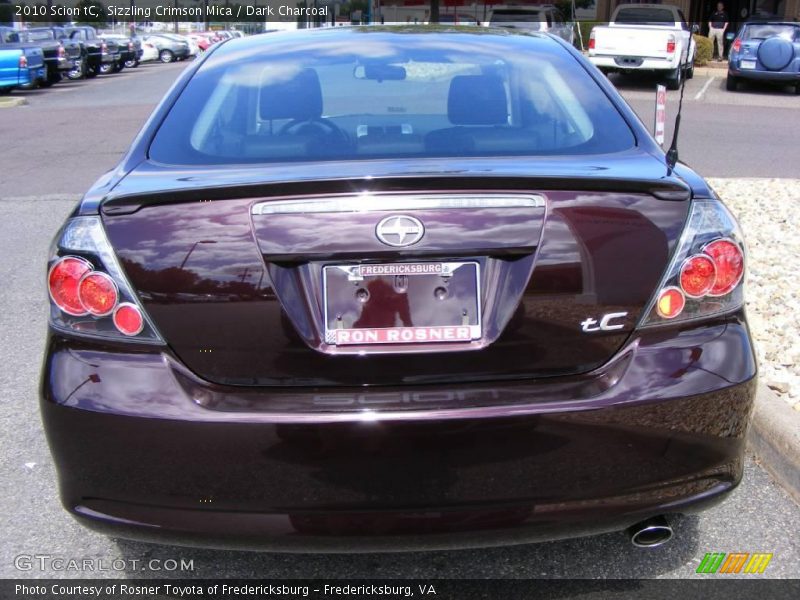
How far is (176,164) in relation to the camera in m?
2.77

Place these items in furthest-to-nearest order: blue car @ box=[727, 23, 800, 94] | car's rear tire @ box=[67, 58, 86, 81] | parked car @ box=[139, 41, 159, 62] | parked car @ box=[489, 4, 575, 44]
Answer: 1. parked car @ box=[139, 41, 159, 62]
2. car's rear tire @ box=[67, 58, 86, 81]
3. parked car @ box=[489, 4, 575, 44]
4. blue car @ box=[727, 23, 800, 94]

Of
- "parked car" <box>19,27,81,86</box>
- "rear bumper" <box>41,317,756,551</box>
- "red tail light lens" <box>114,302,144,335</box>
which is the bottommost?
"parked car" <box>19,27,81,86</box>

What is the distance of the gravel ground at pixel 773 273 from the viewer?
4.29m

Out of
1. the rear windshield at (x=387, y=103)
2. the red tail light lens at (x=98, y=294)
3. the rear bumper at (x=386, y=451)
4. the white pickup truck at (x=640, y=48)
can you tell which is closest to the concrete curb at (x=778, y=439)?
the rear bumper at (x=386, y=451)

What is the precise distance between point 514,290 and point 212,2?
247ft

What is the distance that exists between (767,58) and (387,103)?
717 inches

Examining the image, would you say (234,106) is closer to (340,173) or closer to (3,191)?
(340,173)

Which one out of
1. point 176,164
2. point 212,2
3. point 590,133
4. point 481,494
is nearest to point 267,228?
point 176,164

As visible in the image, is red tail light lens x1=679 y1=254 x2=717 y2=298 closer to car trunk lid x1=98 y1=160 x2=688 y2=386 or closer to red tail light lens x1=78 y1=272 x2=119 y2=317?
car trunk lid x1=98 y1=160 x2=688 y2=386

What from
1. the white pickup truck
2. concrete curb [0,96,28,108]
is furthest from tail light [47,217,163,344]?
concrete curb [0,96,28,108]

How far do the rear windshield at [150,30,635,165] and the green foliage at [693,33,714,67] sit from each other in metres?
22.7

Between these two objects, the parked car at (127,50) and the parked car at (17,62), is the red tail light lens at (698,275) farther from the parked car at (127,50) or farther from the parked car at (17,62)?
the parked car at (127,50)

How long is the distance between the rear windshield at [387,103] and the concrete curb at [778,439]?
1396mm

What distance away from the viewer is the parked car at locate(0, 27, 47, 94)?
20.1m
